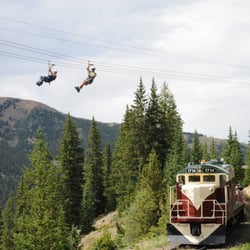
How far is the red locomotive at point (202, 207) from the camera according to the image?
21.9 meters

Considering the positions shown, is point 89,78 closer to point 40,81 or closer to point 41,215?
point 40,81

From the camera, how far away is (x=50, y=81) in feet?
70.1

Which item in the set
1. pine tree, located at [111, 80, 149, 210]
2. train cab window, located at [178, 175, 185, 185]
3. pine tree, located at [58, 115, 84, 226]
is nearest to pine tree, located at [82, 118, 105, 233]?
pine tree, located at [58, 115, 84, 226]

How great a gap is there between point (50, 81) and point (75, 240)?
84.4 feet

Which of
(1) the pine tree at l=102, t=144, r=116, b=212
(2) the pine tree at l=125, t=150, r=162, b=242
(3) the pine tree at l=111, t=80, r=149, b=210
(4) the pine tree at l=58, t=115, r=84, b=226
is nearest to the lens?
(2) the pine tree at l=125, t=150, r=162, b=242

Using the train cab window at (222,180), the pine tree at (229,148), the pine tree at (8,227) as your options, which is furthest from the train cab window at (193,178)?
the pine tree at (8,227)

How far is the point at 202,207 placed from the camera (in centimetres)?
2278

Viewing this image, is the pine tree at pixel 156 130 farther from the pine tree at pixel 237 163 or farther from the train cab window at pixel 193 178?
the train cab window at pixel 193 178

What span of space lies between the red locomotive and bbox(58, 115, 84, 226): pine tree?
42.5m

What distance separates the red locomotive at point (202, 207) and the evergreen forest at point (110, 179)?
24.0ft

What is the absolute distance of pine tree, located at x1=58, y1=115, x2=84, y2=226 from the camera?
215ft

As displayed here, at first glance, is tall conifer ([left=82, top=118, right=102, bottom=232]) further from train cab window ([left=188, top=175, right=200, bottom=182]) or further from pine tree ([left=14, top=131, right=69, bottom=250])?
train cab window ([left=188, top=175, right=200, bottom=182])

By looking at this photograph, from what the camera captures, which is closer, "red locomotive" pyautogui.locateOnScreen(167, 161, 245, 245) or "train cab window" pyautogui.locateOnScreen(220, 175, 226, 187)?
"red locomotive" pyautogui.locateOnScreen(167, 161, 245, 245)

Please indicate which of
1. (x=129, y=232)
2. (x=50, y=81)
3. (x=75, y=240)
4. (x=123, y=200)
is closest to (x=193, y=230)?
(x=50, y=81)
